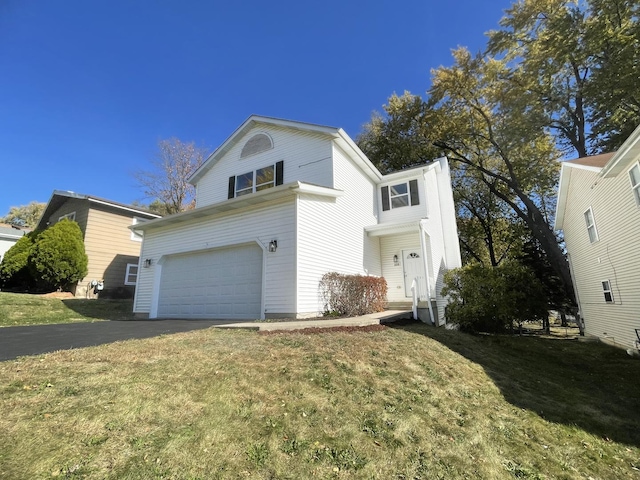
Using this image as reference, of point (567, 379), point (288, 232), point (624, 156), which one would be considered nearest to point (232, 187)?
point (288, 232)

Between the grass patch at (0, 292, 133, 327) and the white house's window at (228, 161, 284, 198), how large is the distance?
666 centimetres

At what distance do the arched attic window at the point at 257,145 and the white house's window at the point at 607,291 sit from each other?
44.7ft

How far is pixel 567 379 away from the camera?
6.20 metres

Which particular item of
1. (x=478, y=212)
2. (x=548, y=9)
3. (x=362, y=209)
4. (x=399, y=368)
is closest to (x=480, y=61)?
(x=548, y=9)

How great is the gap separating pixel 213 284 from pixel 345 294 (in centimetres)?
454

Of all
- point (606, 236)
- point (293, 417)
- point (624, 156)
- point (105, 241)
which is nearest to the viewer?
point (293, 417)

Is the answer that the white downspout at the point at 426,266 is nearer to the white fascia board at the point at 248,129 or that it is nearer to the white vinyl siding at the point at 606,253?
the white fascia board at the point at 248,129

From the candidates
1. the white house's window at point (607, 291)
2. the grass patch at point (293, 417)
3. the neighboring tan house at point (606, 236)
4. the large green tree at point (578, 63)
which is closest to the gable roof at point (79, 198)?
the grass patch at point (293, 417)

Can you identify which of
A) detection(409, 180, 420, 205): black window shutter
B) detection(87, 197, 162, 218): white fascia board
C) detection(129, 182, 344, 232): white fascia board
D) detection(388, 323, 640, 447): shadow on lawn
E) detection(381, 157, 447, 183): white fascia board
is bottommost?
detection(388, 323, 640, 447): shadow on lawn

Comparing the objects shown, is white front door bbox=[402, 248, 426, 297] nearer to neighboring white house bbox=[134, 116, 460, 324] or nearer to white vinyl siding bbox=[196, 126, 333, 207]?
neighboring white house bbox=[134, 116, 460, 324]

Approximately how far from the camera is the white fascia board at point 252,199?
353 inches

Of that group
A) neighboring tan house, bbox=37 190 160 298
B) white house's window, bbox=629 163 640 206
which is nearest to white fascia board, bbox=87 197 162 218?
neighboring tan house, bbox=37 190 160 298

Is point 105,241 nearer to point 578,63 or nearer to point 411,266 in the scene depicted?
point 411,266

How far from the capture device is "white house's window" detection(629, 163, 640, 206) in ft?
25.8
